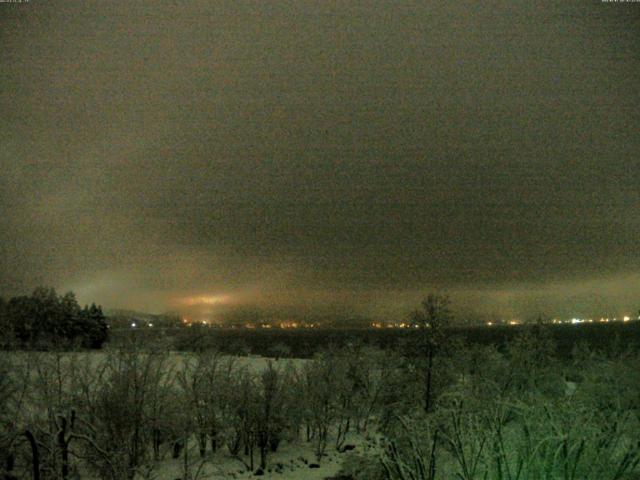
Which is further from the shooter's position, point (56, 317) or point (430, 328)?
point (56, 317)

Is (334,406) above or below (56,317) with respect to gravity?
below

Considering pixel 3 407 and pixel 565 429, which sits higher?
pixel 565 429

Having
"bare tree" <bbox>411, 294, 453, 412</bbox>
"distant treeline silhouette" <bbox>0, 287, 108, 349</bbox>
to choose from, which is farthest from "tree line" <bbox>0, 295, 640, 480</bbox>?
"distant treeline silhouette" <bbox>0, 287, 108, 349</bbox>

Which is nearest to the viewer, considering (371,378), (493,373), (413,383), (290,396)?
(290,396)

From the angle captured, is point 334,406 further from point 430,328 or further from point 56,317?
point 56,317

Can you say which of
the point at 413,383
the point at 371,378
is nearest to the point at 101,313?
the point at 371,378

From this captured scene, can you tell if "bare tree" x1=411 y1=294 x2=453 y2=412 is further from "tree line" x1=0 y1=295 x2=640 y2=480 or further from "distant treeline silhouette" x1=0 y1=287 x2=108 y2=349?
"distant treeline silhouette" x1=0 y1=287 x2=108 y2=349

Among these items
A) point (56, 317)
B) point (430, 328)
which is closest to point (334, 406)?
point (430, 328)

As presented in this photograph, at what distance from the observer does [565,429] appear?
19.7 ft

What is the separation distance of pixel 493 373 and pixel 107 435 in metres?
15.9

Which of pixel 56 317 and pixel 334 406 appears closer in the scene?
pixel 334 406

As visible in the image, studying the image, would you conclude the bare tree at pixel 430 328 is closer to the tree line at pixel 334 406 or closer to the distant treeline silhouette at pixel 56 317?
the tree line at pixel 334 406

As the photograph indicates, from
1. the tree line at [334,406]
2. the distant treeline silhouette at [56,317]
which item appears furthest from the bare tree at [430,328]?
the distant treeline silhouette at [56,317]

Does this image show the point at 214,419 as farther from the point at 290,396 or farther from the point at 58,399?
the point at 58,399
